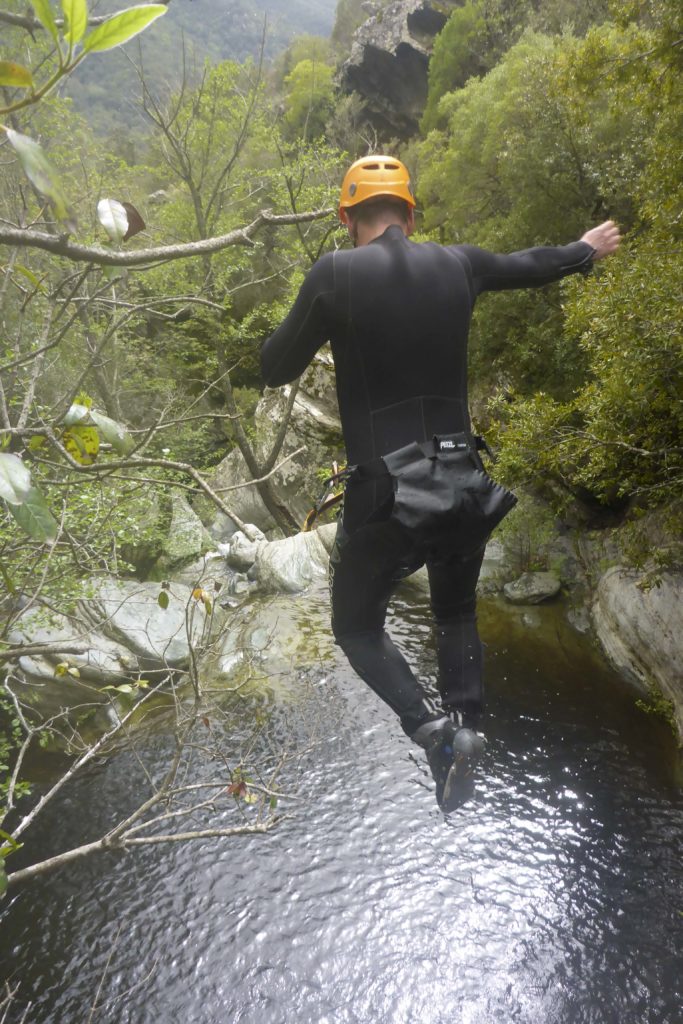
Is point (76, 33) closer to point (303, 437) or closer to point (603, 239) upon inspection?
point (603, 239)

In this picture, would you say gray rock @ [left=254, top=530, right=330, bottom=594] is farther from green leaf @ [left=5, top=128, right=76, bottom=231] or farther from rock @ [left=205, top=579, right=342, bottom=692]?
green leaf @ [left=5, top=128, right=76, bottom=231]

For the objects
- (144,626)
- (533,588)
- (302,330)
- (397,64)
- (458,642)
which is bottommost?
(533,588)

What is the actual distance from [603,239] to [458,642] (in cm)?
164

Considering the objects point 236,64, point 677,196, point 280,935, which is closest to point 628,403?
point 677,196

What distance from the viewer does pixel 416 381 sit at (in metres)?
1.95

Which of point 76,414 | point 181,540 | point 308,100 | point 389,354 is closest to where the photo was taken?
point 76,414

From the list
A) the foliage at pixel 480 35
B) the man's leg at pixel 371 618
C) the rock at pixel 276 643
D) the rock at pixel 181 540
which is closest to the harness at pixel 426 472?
the man's leg at pixel 371 618

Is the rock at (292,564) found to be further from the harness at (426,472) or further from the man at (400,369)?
the harness at (426,472)

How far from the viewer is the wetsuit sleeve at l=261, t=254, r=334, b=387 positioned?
1860mm

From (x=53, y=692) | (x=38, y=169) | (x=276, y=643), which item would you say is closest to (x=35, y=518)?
(x=38, y=169)

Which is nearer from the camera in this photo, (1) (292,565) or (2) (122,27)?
(2) (122,27)

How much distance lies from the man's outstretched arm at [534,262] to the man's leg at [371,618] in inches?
40.3

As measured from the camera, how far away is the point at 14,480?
78 centimetres

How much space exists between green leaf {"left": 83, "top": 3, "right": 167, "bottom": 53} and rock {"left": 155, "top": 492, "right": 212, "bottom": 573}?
8.03m
